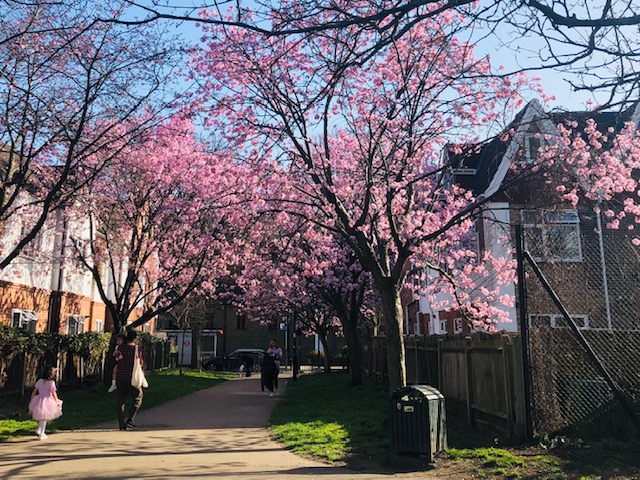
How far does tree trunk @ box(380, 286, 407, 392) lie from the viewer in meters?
10.6

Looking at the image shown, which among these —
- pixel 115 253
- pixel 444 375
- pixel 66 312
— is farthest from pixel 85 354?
pixel 444 375

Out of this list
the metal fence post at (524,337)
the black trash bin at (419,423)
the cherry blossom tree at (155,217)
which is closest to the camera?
the black trash bin at (419,423)

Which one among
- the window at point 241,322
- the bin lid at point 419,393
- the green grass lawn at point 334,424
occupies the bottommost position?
the green grass lawn at point 334,424

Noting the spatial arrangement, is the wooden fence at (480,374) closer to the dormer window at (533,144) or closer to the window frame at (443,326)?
the dormer window at (533,144)

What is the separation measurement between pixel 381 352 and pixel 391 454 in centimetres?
1296

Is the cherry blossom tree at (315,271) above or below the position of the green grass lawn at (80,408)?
above

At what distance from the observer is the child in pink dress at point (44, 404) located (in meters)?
9.66

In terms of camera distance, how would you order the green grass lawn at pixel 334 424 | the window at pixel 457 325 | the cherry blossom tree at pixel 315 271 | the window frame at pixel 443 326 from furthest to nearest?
1. the window frame at pixel 443 326
2. the window at pixel 457 325
3. the cherry blossom tree at pixel 315 271
4. the green grass lawn at pixel 334 424

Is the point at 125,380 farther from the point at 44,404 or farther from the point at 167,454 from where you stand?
the point at 167,454

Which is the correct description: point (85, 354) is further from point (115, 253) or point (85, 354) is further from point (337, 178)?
point (337, 178)

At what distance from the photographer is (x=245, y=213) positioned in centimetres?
1461

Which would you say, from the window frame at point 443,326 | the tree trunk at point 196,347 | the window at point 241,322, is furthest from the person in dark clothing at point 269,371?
the window at point 241,322

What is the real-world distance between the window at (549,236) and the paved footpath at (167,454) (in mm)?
6717

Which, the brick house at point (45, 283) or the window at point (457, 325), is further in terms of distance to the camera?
the window at point (457, 325)
